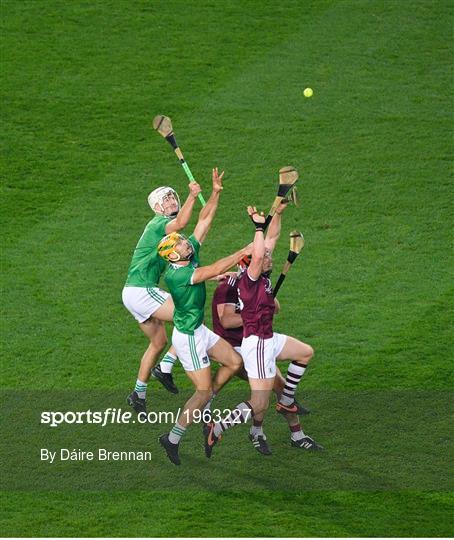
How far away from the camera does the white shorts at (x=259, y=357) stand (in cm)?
1248

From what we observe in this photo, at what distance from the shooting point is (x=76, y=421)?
1336cm

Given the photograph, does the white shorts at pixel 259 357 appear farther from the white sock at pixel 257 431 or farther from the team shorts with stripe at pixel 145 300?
the team shorts with stripe at pixel 145 300

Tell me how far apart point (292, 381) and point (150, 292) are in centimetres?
180

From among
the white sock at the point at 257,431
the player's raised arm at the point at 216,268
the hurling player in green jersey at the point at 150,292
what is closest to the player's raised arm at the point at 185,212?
the hurling player in green jersey at the point at 150,292

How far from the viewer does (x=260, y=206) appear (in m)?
17.7

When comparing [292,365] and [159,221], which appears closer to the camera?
[292,365]

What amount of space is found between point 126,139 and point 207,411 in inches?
258

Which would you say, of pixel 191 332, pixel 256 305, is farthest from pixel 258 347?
pixel 191 332

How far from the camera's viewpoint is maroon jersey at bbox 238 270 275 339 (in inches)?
489

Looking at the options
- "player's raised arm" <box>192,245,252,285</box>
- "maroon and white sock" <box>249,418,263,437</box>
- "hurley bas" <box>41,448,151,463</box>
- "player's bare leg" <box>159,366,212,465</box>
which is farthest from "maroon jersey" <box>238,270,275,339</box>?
"hurley bas" <box>41,448,151,463</box>

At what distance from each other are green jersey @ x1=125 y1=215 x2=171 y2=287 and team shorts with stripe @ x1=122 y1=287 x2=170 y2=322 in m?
0.06

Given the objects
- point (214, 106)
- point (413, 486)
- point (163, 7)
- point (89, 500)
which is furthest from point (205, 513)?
point (163, 7)

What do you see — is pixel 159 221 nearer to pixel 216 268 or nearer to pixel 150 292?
pixel 150 292

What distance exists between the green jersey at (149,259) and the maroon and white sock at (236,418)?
1716mm
